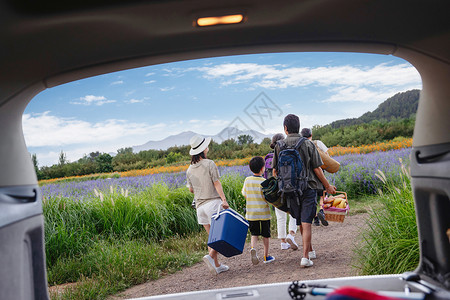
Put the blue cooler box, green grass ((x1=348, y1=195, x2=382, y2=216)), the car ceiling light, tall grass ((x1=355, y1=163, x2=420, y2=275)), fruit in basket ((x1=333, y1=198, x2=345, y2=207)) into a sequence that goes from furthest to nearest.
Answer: green grass ((x1=348, y1=195, x2=382, y2=216)), fruit in basket ((x1=333, y1=198, x2=345, y2=207)), the blue cooler box, tall grass ((x1=355, y1=163, x2=420, y2=275)), the car ceiling light

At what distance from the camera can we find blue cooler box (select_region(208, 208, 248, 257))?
494 cm

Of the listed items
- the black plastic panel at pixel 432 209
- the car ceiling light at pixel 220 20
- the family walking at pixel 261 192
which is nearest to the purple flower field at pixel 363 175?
the family walking at pixel 261 192

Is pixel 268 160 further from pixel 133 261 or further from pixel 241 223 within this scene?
pixel 133 261

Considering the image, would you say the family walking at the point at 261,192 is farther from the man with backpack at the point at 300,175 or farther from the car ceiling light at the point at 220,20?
the car ceiling light at the point at 220,20

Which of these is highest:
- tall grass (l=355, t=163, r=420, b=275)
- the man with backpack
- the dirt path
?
the man with backpack

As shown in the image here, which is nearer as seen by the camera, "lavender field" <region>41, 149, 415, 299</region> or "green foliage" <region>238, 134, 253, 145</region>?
"lavender field" <region>41, 149, 415, 299</region>

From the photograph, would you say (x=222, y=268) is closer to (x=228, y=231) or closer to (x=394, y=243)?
(x=228, y=231)

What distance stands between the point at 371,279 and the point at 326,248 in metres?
4.67

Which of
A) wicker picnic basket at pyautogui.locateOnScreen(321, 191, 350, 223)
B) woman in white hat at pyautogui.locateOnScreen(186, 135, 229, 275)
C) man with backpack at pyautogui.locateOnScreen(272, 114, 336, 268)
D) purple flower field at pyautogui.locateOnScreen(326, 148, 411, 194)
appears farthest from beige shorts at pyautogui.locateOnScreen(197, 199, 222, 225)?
purple flower field at pyautogui.locateOnScreen(326, 148, 411, 194)

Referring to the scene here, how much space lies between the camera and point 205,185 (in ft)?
19.2

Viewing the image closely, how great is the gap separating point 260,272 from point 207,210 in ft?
3.85

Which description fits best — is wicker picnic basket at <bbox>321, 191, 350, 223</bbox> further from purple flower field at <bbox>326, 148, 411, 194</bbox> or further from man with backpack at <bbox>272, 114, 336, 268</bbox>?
purple flower field at <bbox>326, 148, 411, 194</bbox>

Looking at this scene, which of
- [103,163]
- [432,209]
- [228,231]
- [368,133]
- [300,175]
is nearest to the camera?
[432,209]

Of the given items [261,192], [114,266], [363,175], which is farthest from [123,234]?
[363,175]
